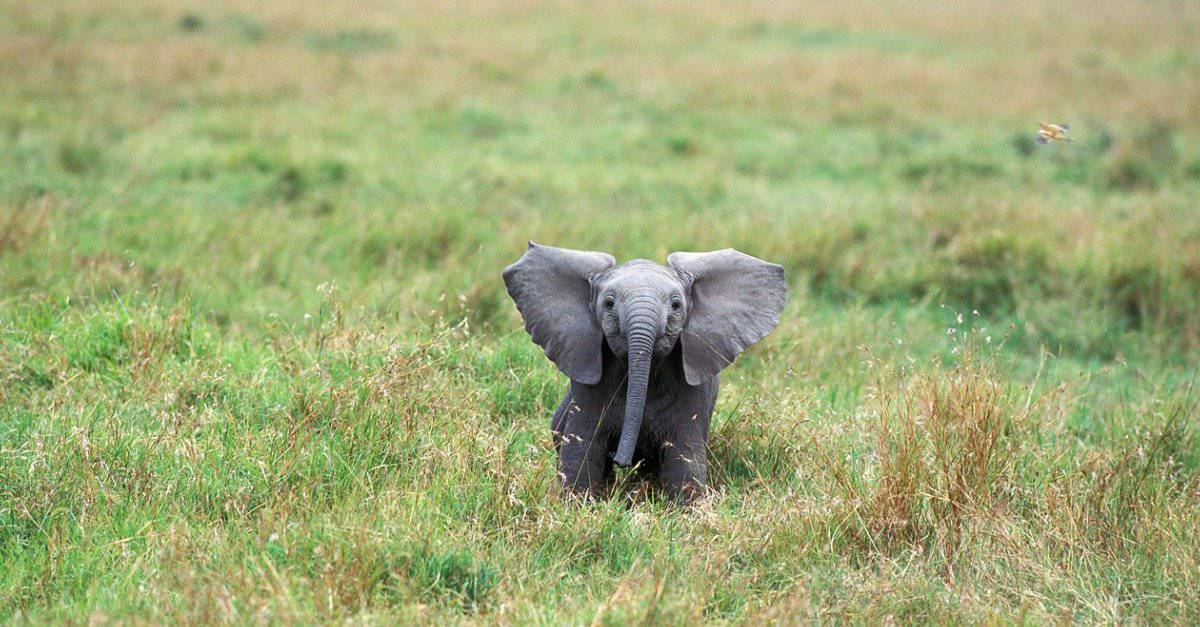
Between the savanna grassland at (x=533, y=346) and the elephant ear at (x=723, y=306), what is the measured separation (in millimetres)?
568

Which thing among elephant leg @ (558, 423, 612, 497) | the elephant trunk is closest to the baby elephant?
elephant leg @ (558, 423, 612, 497)

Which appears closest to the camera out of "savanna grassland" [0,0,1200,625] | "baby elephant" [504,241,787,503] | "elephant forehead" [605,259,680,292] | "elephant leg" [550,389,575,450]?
"savanna grassland" [0,0,1200,625]

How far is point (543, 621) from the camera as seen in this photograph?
3.20 m

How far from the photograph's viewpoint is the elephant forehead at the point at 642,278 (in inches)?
152

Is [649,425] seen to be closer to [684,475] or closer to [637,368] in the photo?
[684,475]

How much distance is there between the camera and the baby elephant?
399 centimetres

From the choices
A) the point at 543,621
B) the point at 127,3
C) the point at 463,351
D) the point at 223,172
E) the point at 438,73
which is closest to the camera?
the point at 543,621

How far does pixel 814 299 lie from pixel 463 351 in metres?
3.10

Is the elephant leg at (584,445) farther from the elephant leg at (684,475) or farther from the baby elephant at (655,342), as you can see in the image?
the elephant leg at (684,475)

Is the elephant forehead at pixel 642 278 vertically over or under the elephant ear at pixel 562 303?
over

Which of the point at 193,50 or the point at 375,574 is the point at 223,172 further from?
the point at 375,574

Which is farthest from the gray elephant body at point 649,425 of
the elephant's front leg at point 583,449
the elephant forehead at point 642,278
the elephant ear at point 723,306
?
the elephant forehead at point 642,278

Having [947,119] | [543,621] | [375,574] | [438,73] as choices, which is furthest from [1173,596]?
[438,73]

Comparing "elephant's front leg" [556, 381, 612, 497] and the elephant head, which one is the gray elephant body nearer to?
"elephant's front leg" [556, 381, 612, 497]
